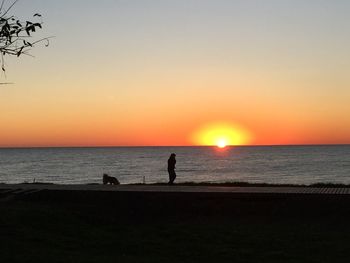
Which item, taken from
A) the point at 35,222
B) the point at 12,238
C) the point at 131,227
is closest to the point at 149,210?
the point at 131,227

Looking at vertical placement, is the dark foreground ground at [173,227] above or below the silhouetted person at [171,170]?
below

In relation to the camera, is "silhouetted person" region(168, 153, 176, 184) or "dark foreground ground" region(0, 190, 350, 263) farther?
"silhouetted person" region(168, 153, 176, 184)

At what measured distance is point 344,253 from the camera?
13234 mm

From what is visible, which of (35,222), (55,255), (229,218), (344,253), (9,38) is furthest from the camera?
(229,218)

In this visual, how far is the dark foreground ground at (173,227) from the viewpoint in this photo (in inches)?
506

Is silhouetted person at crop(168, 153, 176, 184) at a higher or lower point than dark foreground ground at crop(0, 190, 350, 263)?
higher

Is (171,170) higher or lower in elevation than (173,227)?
higher

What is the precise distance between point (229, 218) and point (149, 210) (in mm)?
2871

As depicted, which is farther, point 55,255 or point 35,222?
point 35,222

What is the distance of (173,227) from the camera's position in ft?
56.5

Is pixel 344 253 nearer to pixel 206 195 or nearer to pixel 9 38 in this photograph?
pixel 206 195

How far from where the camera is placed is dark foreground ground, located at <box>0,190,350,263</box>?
42.1 ft

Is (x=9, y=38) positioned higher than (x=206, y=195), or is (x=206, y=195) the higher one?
(x=9, y=38)

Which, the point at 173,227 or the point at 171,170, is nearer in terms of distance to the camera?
the point at 173,227
